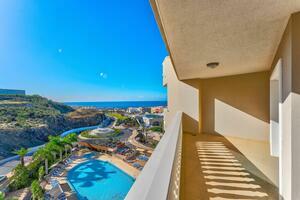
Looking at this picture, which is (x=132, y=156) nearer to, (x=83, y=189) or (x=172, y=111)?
(x=83, y=189)

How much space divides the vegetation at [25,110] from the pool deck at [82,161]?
13.9 metres

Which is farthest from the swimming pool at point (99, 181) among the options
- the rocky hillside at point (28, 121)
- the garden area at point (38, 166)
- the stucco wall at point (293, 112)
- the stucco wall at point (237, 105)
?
the rocky hillside at point (28, 121)

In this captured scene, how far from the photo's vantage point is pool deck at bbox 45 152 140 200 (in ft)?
32.9

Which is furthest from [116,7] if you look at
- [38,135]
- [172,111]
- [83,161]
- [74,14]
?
[38,135]

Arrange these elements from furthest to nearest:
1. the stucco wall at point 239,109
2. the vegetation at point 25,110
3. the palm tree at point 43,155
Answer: the vegetation at point 25,110 < the palm tree at point 43,155 < the stucco wall at point 239,109

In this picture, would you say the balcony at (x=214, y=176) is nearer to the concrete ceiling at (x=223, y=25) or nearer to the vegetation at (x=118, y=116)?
the concrete ceiling at (x=223, y=25)

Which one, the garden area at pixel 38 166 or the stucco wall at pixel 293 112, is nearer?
the stucco wall at pixel 293 112

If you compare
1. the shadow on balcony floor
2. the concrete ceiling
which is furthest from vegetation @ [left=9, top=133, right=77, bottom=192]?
the concrete ceiling

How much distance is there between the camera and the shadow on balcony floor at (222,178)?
1870 millimetres

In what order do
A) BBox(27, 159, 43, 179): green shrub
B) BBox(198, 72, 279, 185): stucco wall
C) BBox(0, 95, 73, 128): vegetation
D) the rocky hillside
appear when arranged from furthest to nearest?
BBox(0, 95, 73, 128): vegetation
the rocky hillside
BBox(27, 159, 43, 179): green shrub
BBox(198, 72, 279, 185): stucco wall

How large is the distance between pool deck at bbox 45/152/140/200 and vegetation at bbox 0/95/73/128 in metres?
13.9

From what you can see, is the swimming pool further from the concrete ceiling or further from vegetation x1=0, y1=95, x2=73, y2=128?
vegetation x1=0, y1=95, x2=73, y2=128

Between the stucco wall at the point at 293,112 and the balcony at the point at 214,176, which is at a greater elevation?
the stucco wall at the point at 293,112

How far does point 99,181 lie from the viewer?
12.1 metres
